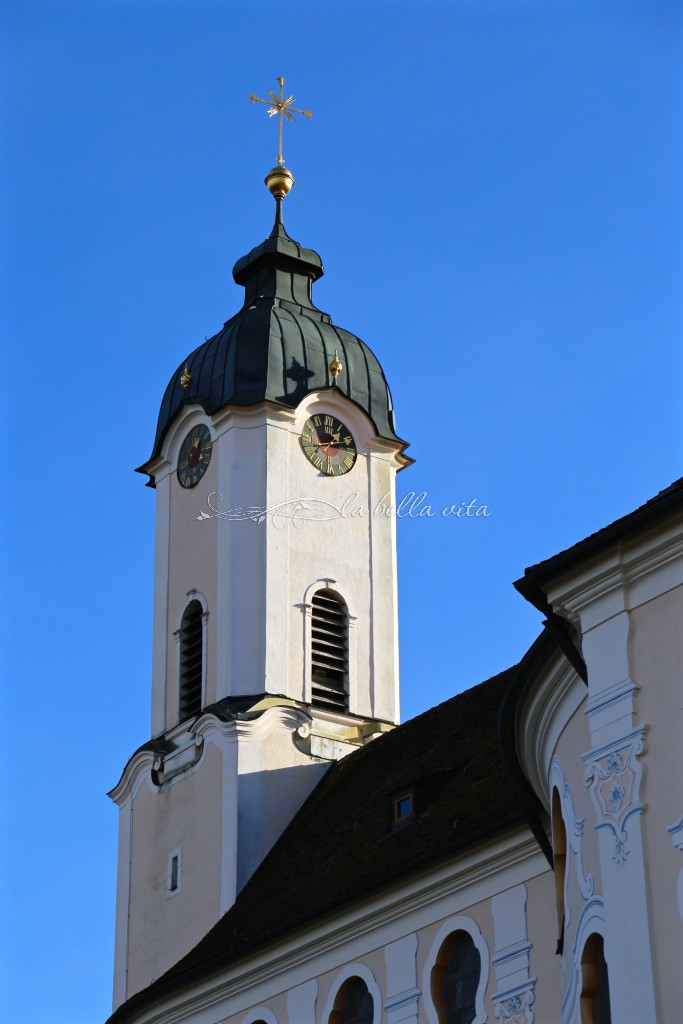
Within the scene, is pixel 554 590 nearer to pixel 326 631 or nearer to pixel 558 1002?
pixel 558 1002

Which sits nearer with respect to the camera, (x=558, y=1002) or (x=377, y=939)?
(x=558, y=1002)

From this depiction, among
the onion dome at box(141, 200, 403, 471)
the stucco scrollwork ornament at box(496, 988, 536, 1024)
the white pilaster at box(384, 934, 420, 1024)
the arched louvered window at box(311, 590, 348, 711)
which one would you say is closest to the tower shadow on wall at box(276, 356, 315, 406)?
the onion dome at box(141, 200, 403, 471)

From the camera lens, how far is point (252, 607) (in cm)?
4162

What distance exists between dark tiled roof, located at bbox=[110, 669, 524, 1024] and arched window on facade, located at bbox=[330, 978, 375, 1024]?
1.11 m

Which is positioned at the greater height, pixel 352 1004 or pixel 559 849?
pixel 352 1004

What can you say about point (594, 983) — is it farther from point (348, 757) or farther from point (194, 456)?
point (194, 456)

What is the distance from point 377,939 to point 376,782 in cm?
679

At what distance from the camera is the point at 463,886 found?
95.6 ft

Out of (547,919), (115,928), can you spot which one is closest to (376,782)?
(115,928)

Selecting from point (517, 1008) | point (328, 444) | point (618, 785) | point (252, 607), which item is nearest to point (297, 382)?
point (328, 444)

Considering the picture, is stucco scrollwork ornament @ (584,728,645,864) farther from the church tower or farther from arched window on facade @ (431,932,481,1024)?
the church tower

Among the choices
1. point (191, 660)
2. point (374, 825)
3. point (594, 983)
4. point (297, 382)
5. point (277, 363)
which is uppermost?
point (277, 363)

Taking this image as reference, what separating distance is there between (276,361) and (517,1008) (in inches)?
741

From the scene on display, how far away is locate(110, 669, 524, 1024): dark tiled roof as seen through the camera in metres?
30.5
